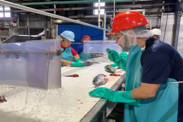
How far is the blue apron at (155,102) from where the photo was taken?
1.08 metres

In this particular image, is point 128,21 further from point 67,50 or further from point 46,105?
point 67,50

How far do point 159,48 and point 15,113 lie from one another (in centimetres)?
104

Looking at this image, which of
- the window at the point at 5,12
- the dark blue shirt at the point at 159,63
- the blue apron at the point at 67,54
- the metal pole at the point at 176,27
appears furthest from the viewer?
the window at the point at 5,12

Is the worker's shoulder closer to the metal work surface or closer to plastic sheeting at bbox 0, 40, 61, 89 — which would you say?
the metal work surface

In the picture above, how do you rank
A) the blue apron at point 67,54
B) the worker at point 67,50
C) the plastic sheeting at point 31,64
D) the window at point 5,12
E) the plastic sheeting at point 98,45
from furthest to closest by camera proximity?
the window at point 5,12 → the plastic sheeting at point 98,45 → the blue apron at point 67,54 → the worker at point 67,50 → the plastic sheeting at point 31,64

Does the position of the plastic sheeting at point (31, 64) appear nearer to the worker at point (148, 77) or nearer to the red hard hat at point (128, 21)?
the worker at point (148, 77)

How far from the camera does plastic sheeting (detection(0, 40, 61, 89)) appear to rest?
2.61 ft

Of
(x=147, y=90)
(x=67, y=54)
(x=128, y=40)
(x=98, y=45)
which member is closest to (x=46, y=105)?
(x=147, y=90)

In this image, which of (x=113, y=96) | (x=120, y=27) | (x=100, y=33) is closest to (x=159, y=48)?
(x=120, y=27)

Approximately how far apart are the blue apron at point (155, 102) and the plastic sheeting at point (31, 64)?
732 mm

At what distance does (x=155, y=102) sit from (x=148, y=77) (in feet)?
1.03

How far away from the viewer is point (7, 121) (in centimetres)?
80

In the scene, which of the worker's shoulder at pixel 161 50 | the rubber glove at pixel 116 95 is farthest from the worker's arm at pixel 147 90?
the worker's shoulder at pixel 161 50

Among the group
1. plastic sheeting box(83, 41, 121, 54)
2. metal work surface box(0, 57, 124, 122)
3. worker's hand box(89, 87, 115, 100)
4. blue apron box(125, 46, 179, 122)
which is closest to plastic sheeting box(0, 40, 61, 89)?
metal work surface box(0, 57, 124, 122)
